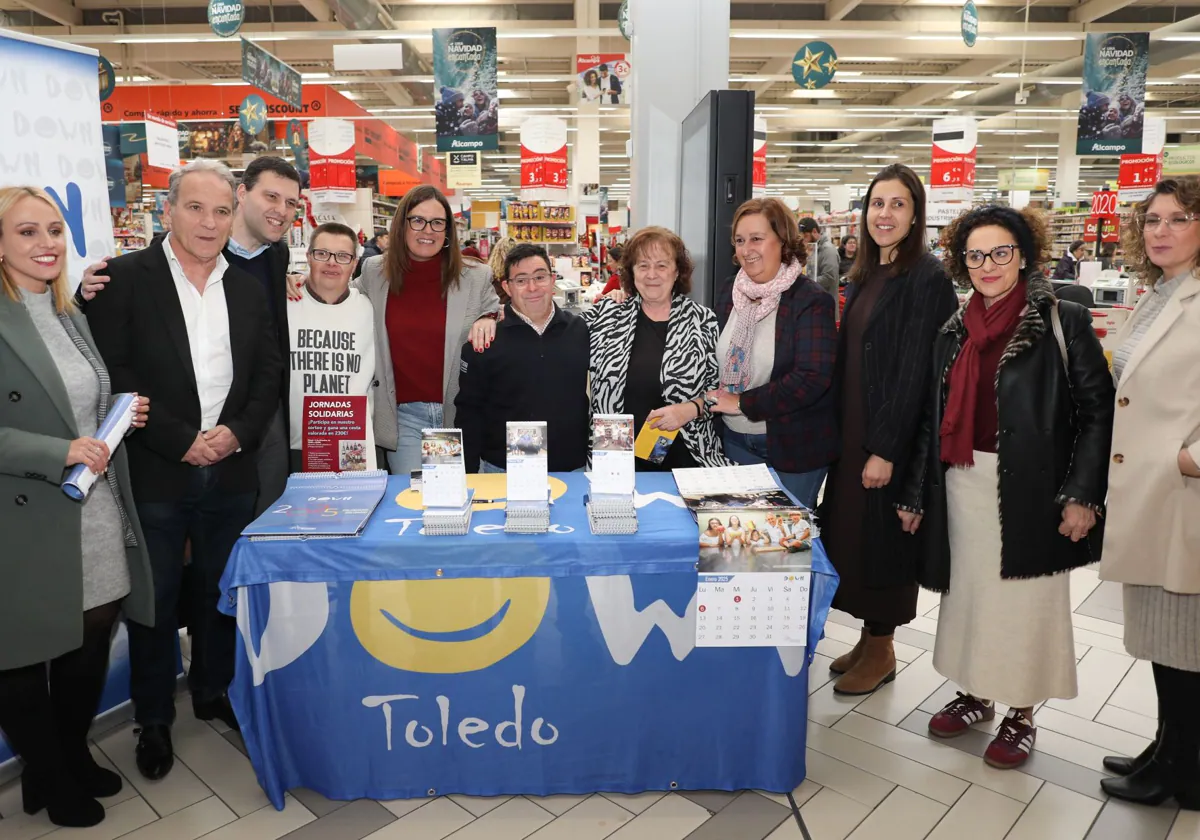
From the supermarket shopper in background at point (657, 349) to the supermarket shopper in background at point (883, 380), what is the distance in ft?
1.57

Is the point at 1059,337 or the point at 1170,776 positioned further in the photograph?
the point at 1170,776

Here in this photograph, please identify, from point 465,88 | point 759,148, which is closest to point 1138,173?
point 759,148

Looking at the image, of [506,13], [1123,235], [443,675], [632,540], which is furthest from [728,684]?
[506,13]

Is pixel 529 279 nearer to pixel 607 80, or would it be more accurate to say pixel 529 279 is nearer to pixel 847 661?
pixel 847 661

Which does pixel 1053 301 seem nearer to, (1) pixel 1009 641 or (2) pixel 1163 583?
(2) pixel 1163 583

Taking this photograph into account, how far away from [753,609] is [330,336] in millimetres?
1697

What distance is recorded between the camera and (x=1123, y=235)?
8.36ft

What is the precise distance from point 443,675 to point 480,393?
983mm

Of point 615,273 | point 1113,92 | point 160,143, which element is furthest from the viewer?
point 1113,92

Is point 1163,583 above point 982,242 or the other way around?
the other way around

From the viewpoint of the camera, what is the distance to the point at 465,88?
29.1 feet

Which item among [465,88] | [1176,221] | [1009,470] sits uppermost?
[465,88]

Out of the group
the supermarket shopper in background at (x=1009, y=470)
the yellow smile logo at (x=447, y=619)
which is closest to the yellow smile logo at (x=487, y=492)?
the yellow smile logo at (x=447, y=619)

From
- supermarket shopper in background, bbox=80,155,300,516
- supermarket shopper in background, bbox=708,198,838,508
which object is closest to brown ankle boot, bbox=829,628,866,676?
supermarket shopper in background, bbox=708,198,838,508
